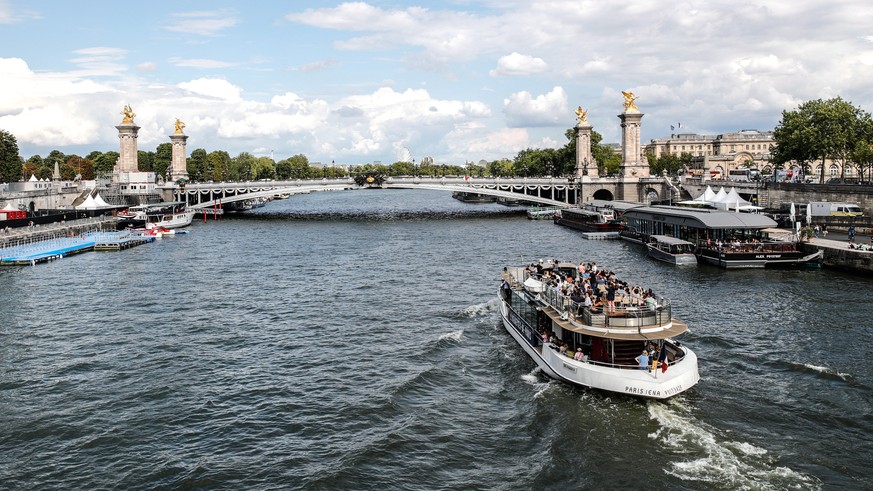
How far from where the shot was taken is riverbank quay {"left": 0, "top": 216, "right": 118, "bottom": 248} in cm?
7464

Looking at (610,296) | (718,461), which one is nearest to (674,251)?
(610,296)

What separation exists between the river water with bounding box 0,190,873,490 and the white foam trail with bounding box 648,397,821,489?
0.23ft

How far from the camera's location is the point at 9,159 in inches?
5364

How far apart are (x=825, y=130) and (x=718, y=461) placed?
302ft

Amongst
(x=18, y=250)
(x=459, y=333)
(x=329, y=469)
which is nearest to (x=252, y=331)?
(x=459, y=333)

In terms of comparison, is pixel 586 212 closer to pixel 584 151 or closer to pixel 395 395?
pixel 584 151

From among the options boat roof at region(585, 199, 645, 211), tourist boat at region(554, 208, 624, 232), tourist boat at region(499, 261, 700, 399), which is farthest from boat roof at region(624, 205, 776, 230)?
tourist boat at region(499, 261, 700, 399)

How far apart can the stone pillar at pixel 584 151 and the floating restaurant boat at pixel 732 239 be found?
66244mm

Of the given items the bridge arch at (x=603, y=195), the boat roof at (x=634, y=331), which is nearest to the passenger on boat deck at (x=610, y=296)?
the boat roof at (x=634, y=331)

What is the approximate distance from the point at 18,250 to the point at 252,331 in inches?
1664

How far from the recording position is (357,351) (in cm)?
3569

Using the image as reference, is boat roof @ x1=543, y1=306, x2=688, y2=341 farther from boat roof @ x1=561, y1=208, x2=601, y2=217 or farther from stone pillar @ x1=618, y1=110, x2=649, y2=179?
stone pillar @ x1=618, y1=110, x2=649, y2=179

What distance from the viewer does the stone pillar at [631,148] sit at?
129500 millimetres

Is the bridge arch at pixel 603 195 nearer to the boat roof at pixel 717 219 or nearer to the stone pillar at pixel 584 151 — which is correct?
the stone pillar at pixel 584 151
